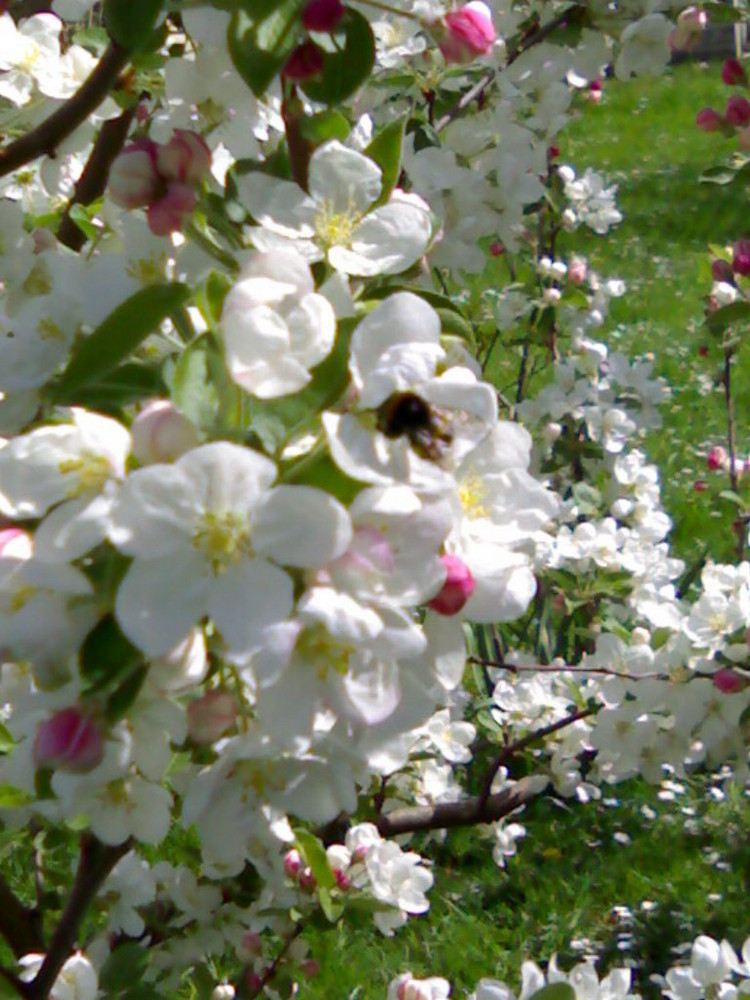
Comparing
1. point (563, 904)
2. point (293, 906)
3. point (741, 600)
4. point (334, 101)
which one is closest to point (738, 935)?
point (563, 904)

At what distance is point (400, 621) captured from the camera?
71 centimetres

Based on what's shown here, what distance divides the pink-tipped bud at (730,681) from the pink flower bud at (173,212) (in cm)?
122

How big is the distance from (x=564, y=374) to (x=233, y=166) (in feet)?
7.81

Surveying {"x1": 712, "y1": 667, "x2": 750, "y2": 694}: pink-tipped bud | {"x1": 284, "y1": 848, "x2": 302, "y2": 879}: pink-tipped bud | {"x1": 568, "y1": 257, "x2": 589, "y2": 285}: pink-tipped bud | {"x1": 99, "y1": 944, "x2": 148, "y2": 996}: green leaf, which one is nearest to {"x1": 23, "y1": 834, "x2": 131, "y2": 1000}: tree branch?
{"x1": 99, "y1": 944, "x2": 148, "y2": 996}: green leaf

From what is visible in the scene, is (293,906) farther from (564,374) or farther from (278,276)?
(564,374)

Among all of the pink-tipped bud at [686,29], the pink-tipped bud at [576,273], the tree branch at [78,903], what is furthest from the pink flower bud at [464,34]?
the pink-tipped bud at [576,273]

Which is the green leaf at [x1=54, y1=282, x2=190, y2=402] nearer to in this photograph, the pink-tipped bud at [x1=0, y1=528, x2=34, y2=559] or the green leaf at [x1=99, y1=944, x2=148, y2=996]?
the pink-tipped bud at [x1=0, y1=528, x2=34, y2=559]

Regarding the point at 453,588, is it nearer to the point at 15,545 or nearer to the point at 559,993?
the point at 15,545

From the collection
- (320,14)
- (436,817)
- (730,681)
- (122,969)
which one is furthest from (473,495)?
(436,817)

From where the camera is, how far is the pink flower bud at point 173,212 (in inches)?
33.6

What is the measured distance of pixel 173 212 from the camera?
852 mm

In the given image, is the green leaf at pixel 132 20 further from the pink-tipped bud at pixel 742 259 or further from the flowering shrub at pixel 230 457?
→ the pink-tipped bud at pixel 742 259

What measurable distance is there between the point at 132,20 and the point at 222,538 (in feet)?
1.37

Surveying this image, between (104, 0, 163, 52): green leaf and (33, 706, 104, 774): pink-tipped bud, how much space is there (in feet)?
1.49
